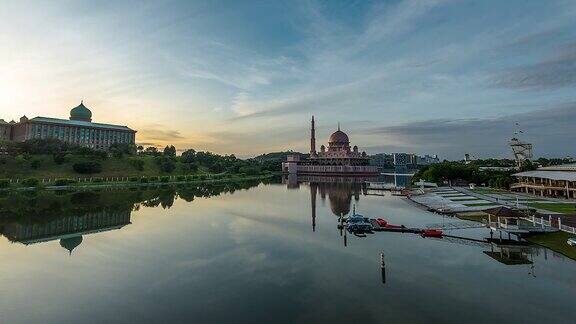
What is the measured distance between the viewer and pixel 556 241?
3142cm

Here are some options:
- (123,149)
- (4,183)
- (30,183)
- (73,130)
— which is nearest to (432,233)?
(30,183)

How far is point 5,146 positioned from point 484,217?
126 metres

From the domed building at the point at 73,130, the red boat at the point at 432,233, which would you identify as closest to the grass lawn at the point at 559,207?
the red boat at the point at 432,233

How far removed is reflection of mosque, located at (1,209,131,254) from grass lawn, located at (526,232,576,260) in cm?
4320

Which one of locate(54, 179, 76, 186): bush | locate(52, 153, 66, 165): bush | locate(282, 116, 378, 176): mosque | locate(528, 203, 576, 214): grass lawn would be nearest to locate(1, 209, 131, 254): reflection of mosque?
locate(54, 179, 76, 186): bush

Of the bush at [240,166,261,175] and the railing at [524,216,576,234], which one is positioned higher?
the bush at [240,166,261,175]

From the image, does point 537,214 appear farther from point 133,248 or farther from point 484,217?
point 133,248

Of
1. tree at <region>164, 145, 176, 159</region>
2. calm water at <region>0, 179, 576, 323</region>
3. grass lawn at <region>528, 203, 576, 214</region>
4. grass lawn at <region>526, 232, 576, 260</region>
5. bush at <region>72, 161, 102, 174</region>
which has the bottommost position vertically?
calm water at <region>0, 179, 576, 323</region>

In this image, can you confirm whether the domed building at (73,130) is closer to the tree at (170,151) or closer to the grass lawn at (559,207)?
the tree at (170,151)

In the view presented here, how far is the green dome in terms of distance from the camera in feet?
479

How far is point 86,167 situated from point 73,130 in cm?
4726

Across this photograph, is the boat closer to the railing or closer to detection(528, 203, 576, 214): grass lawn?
the railing

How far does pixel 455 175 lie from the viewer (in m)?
99.6

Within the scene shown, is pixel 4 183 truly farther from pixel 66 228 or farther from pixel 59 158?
pixel 66 228
